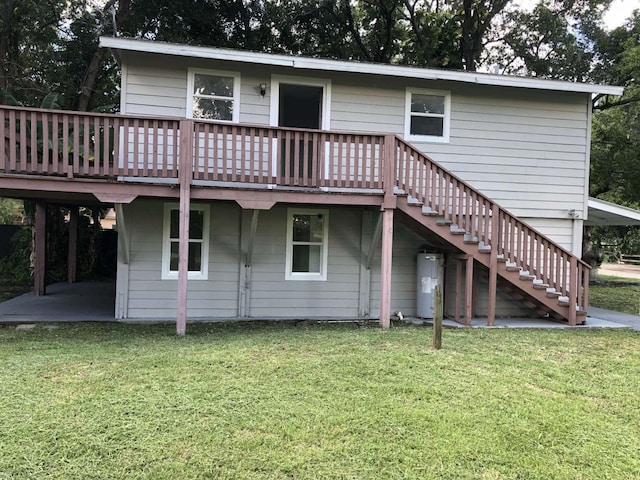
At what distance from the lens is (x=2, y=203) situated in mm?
30469

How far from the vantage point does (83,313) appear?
28.3 ft

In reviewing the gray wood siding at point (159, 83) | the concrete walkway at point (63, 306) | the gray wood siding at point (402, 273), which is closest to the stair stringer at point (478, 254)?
the gray wood siding at point (402, 273)

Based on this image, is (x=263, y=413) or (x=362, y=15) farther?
(x=362, y=15)

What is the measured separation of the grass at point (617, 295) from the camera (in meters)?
11.4

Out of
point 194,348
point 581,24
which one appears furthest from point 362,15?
point 194,348

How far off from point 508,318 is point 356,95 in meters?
5.22

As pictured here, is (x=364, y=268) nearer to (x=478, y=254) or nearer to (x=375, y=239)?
(x=375, y=239)

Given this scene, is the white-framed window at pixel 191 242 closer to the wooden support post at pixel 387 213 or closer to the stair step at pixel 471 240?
the wooden support post at pixel 387 213

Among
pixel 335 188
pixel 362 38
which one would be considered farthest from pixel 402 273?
pixel 362 38

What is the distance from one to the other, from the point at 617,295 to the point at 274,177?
1192cm

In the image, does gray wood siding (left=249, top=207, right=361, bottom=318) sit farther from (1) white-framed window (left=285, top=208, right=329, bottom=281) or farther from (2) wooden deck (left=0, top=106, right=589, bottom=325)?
(2) wooden deck (left=0, top=106, right=589, bottom=325)

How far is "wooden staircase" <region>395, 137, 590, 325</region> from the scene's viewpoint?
25.2ft

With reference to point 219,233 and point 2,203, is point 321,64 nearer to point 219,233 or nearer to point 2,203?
point 219,233

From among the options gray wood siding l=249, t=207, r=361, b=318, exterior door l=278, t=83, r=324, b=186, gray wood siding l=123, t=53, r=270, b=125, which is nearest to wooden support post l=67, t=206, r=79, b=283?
gray wood siding l=123, t=53, r=270, b=125
